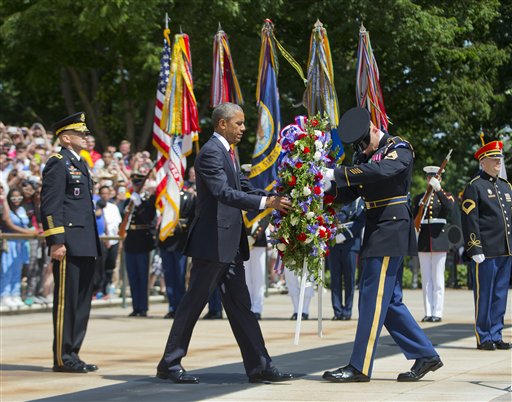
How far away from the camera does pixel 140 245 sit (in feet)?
60.1

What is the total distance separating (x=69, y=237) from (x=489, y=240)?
13.8ft

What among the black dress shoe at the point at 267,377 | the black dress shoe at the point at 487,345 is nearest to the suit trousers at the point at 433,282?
the black dress shoe at the point at 487,345

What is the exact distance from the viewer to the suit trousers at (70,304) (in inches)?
427

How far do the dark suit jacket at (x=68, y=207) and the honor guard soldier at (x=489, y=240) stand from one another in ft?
12.4

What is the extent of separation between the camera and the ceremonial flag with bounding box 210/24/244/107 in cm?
1753

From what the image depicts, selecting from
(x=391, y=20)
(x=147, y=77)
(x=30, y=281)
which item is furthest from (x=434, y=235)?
(x=147, y=77)

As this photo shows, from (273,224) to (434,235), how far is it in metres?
7.79

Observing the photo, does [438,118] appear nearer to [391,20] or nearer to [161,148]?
[391,20]

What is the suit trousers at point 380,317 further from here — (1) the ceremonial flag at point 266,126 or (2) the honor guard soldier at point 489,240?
(1) the ceremonial flag at point 266,126

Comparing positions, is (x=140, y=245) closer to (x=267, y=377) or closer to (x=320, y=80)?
(x=320, y=80)

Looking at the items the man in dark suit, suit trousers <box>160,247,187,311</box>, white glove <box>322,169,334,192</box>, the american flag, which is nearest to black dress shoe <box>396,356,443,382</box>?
the man in dark suit

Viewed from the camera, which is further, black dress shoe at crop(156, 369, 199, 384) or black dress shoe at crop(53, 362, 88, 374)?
black dress shoe at crop(53, 362, 88, 374)

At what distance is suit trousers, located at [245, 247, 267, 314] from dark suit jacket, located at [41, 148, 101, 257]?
6247 mm

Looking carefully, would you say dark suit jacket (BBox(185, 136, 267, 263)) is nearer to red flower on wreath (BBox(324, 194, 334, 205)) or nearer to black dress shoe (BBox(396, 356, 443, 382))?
red flower on wreath (BBox(324, 194, 334, 205))
